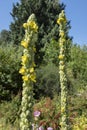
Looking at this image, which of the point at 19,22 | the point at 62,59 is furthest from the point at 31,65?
the point at 19,22

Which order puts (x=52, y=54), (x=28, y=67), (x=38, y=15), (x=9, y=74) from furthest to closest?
(x=38, y=15), (x=52, y=54), (x=9, y=74), (x=28, y=67)

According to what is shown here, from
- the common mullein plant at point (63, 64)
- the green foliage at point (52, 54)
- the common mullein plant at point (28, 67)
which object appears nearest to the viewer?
the common mullein plant at point (28, 67)

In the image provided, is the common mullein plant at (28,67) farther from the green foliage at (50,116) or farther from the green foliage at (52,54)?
the green foliage at (52,54)

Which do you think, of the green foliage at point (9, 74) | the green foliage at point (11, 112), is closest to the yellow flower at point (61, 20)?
the green foliage at point (11, 112)

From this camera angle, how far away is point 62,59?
4.67m

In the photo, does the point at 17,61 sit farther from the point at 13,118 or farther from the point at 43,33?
the point at 43,33

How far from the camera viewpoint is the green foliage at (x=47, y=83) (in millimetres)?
20369

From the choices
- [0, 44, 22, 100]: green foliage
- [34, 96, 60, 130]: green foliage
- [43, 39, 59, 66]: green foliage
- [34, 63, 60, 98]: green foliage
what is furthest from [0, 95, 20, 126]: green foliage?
[43, 39, 59, 66]: green foliage

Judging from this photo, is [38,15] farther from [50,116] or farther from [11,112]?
[50,116]

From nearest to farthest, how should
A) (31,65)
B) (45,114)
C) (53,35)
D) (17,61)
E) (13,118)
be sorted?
(31,65) → (45,114) → (13,118) → (17,61) → (53,35)

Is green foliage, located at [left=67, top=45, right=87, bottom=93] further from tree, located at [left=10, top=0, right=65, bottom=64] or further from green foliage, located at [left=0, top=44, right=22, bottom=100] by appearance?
tree, located at [left=10, top=0, right=65, bottom=64]

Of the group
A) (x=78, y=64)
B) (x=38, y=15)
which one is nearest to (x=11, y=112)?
(x=78, y=64)

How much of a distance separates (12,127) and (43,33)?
83.6 feet

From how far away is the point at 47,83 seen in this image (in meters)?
21.0
